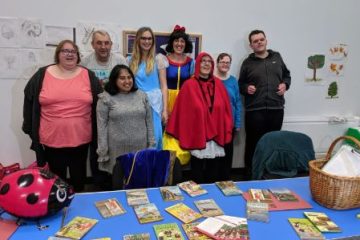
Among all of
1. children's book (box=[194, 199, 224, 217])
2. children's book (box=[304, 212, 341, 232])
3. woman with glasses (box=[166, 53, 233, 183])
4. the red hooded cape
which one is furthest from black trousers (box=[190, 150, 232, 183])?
children's book (box=[304, 212, 341, 232])

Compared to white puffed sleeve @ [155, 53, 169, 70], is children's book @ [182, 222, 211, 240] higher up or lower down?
lower down

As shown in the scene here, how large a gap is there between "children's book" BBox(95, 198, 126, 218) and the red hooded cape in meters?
1.33

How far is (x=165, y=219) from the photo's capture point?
134 cm

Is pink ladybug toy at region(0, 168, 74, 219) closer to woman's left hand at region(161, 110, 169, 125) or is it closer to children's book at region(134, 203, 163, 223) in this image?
children's book at region(134, 203, 163, 223)

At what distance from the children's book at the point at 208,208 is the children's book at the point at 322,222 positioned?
0.41 metres

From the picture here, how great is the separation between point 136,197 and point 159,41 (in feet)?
6.44

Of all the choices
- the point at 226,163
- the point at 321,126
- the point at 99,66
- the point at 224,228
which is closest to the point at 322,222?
the point at 224,228

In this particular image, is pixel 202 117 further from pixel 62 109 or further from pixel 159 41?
pixel 62 109

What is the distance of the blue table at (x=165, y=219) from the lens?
124 centimetres

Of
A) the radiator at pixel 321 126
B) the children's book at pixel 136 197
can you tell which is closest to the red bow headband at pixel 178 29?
the radiator at pixel 321 126

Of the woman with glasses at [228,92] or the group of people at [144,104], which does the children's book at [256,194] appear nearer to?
the group of people at [144,104]

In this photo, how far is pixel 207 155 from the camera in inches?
109

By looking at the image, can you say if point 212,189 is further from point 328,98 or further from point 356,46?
point 356,46

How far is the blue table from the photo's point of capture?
124 cm
